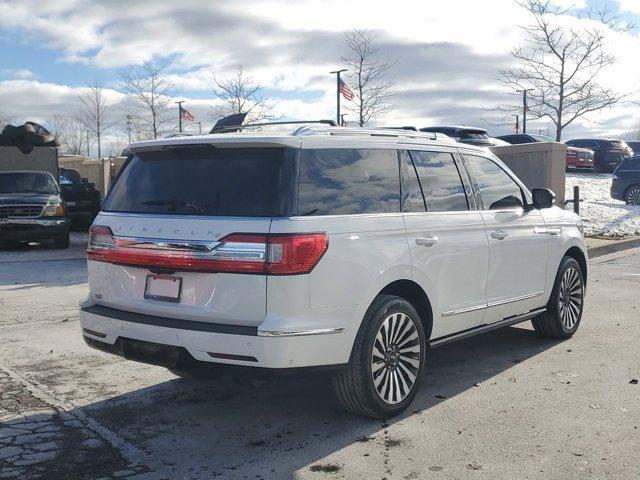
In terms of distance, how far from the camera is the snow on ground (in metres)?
16.5

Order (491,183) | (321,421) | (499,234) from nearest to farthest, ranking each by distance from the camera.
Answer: (321,421)
(499,234)
(491,183)

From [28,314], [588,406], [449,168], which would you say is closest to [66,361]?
[28,314]

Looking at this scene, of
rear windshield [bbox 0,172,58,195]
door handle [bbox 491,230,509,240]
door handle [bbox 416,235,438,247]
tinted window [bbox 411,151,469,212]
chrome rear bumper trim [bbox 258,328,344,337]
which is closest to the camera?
chrome rear bumper trim [bbox 258,328,344,337]

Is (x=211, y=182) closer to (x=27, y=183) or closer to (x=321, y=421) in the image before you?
(x=321, y=421)

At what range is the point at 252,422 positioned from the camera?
181 inches

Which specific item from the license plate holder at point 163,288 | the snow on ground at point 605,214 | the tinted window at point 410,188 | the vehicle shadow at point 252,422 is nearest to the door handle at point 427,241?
the tinted window at point 410,188

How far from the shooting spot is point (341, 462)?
12.9 ft

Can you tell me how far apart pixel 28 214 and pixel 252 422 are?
11.5 meters

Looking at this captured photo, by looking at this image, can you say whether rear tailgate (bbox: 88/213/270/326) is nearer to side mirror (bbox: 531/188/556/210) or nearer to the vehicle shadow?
the vehicle shadow

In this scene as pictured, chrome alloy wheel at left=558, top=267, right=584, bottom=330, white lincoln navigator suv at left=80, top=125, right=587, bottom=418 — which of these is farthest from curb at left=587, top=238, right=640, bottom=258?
white lincoln navigator suv at left=80, top=125, right=587, bottom=418

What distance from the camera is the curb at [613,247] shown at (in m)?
13.7

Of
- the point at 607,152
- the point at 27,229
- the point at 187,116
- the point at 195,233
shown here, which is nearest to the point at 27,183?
the point at 27,229

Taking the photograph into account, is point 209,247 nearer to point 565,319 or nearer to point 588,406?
point 588,406

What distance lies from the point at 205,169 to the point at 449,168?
2.02 metres
